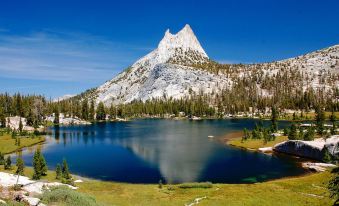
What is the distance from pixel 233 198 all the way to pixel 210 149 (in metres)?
70.1

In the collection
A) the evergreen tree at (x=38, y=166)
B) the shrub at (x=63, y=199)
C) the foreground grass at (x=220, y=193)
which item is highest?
the shrub at (x=63, y=199)

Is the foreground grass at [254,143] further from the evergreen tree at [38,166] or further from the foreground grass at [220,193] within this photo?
the evergreen tree at [38,166]

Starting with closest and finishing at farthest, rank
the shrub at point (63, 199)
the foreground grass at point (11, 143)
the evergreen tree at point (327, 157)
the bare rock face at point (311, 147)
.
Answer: the shrub at point (63, 199) → the evergreen tree at point (327, 157) → the bare rock face at point (311, 147) → the foreground grass at point (11, 143)

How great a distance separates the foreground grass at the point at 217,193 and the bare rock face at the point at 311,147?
2529 cm

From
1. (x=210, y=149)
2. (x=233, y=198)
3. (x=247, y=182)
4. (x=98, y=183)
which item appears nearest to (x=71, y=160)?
(x=98, y=183)

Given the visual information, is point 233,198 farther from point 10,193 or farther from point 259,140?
point 259,140

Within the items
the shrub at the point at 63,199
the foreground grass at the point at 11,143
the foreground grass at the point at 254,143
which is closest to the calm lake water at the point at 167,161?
the foreground grass at the point at 11,143

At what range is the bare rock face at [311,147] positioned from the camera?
330 ft

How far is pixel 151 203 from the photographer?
193 ft

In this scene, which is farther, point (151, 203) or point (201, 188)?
point (201, 188)

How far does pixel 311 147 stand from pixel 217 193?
5779cm

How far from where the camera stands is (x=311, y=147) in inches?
4316

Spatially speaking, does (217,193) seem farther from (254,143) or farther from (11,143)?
(11,143)

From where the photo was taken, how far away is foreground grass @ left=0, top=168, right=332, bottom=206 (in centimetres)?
5809
